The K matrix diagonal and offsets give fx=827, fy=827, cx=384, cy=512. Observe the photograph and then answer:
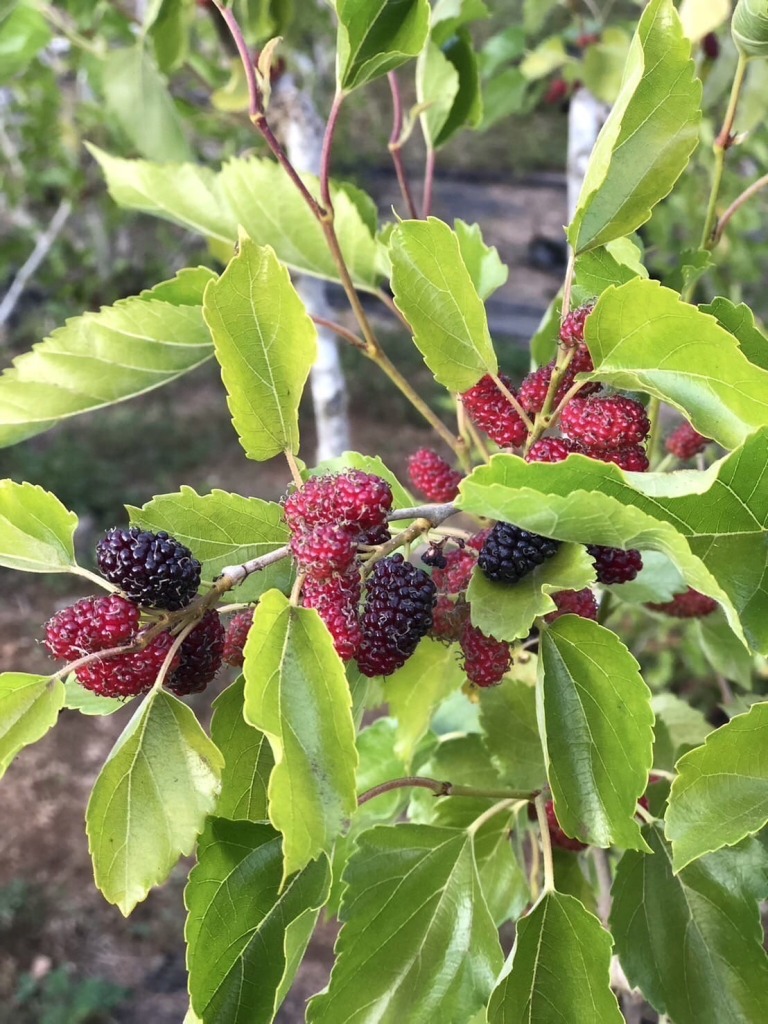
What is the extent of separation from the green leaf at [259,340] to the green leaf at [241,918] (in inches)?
8.3

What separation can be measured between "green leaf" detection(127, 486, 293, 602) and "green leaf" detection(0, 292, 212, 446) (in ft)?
0.54

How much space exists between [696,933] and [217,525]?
1.21 feet

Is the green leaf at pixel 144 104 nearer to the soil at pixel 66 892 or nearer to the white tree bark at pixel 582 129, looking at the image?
the white tree bark at pixel 582 129

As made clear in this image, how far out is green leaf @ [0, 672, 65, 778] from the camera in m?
0.37

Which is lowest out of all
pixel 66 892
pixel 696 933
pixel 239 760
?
pixel 66 892

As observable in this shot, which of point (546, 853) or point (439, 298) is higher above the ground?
point (439, 298)

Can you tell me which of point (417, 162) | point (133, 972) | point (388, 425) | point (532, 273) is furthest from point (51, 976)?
point (417, 162)

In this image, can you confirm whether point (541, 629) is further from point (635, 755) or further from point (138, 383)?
point (138, 383)

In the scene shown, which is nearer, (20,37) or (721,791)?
(721,791)

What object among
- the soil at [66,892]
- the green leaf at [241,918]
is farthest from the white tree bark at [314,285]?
the soil at [66,892]

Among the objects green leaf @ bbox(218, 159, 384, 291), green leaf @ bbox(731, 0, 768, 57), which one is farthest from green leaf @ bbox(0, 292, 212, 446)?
green leaf @ bbox(731, 0, 768, 57)

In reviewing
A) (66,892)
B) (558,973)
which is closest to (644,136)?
(558,973)

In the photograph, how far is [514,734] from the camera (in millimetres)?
602

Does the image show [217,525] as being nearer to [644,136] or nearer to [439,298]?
[439,298]
